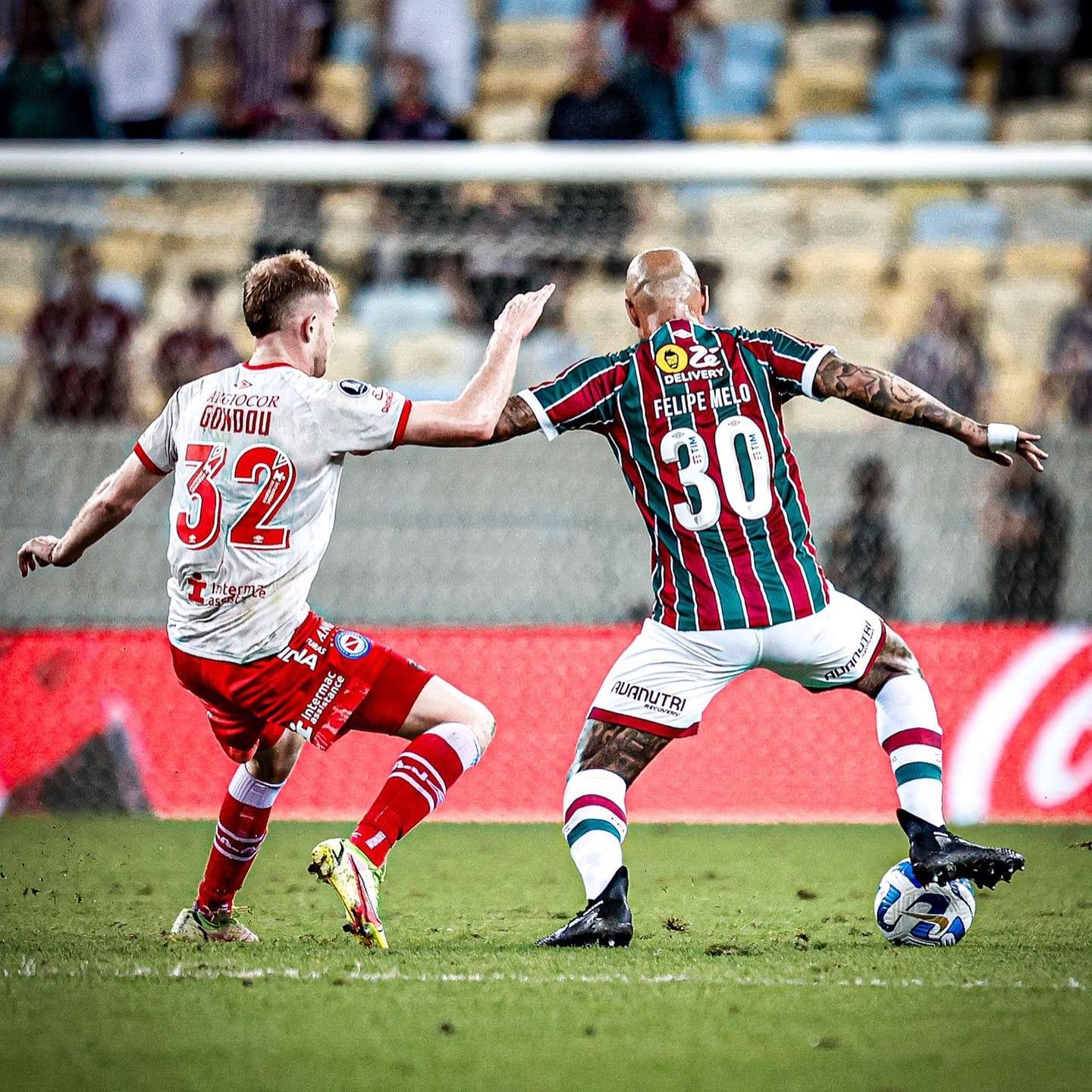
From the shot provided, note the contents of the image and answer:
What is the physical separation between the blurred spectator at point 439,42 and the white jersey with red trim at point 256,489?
27.7 feet

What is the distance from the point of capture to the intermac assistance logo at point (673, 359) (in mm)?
4988

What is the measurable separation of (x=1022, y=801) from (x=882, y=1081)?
5066mm

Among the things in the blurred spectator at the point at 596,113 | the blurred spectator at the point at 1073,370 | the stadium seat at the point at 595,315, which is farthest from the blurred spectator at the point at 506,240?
the blurred spectator at the point at 1073,370

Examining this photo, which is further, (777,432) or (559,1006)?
(777,432)

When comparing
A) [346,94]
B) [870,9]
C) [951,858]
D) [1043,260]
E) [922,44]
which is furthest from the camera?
[870,9]

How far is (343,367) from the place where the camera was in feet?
35.8

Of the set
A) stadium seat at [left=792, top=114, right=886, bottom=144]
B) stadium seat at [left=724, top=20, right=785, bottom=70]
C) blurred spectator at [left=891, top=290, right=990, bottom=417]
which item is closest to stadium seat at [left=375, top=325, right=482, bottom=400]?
blurred spectator at [left=891, top=290, right=990, bottom=417]

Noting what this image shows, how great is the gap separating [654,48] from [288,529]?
872cm

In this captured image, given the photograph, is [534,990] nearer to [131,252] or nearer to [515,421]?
[515,421]

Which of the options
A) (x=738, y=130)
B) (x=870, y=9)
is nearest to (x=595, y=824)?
(x=738, y=130)

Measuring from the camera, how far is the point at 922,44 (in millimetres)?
13609

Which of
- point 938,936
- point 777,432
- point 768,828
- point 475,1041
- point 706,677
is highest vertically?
point 777,432

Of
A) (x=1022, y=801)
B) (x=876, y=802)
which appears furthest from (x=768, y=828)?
(x=1022, y=801)

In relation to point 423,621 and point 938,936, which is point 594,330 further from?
point 938,936
